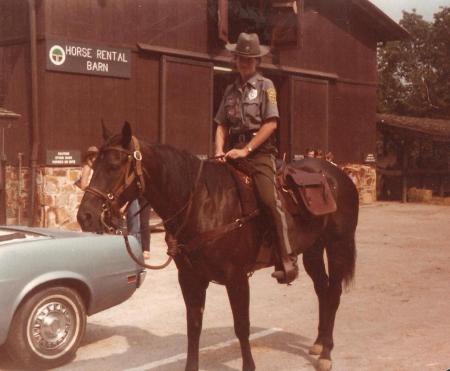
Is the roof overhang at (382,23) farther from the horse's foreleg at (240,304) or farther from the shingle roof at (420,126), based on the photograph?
the horse's foreleg at (240,304)

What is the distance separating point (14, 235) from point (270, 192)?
7.61ft

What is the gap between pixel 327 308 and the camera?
6051 mm

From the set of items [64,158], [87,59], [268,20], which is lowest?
[64,158]

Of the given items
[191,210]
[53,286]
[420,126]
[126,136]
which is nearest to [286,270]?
[191,210]

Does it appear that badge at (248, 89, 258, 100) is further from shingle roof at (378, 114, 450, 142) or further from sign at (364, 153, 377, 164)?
shingle roof at (378, 114, 450, 142)

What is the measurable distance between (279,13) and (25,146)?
8.22m

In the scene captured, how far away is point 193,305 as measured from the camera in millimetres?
5172

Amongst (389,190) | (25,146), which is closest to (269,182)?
(25,146)

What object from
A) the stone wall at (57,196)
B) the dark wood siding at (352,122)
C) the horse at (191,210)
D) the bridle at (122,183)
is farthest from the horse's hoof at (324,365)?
A: the dark wood siding at (352,122)

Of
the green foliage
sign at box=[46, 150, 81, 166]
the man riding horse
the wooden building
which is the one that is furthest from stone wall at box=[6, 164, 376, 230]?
the wooden building

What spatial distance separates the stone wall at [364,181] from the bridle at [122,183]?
18496mm

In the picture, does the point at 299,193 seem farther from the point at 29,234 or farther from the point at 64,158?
the point at 64,158

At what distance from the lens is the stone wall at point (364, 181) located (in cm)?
2273

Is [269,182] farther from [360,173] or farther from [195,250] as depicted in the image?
[360,173]
